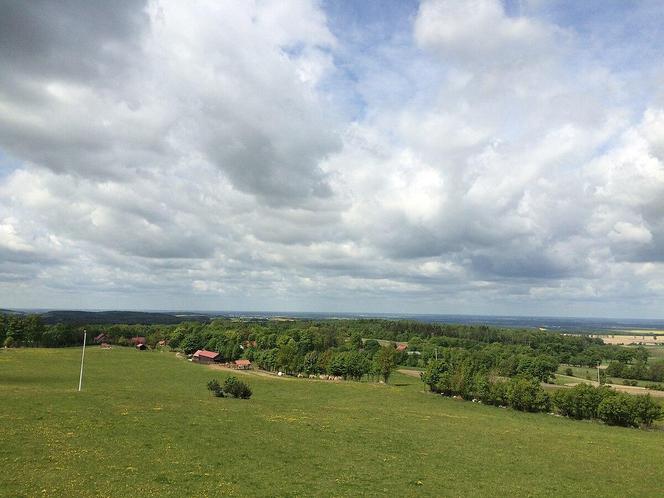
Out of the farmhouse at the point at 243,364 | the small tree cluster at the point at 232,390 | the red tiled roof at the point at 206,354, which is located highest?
the small tree cluster at the point at 232,390

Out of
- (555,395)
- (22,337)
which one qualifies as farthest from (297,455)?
(22,337)

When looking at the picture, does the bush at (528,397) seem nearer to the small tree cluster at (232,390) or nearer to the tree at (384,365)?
the tree at (384,365)

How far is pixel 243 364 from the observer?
130375mm

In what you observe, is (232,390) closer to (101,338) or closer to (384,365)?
(384,365)

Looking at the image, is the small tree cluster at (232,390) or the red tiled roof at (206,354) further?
the red tiled roof at (206,354)

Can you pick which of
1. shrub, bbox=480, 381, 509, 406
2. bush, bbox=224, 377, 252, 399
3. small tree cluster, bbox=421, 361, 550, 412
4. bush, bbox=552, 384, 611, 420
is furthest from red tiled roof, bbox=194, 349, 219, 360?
bush, bbox=552, 384, 611, 420

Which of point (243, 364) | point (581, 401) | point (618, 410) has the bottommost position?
point (243, 364)

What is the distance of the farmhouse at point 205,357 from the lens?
464 feet

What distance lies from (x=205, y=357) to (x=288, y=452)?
118 metres

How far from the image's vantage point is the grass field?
24.9m

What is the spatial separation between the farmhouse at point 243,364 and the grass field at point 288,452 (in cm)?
7348

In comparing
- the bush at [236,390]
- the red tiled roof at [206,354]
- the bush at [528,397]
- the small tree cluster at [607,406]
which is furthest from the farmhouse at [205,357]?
the small tree cluster at [607,406]

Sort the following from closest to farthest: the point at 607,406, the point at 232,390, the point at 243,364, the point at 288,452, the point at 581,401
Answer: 1. the point at 288,452
2. the point at 232,390
3. the point at 607,406
4. the point at 581,401
5. the point at 243,364

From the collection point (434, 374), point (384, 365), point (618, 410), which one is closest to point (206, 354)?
point (384, 365)
